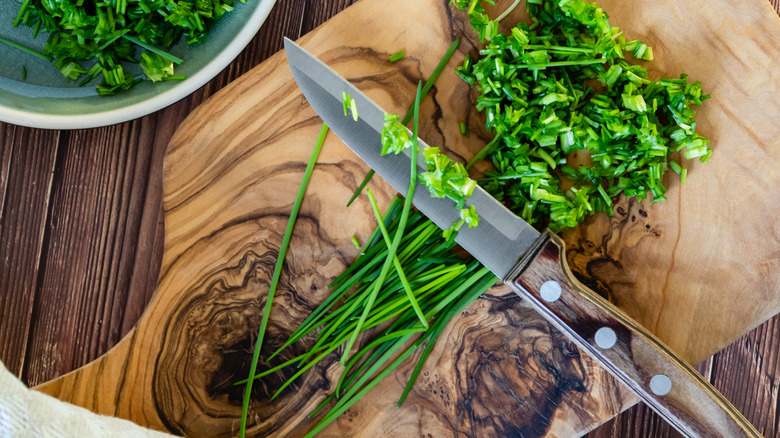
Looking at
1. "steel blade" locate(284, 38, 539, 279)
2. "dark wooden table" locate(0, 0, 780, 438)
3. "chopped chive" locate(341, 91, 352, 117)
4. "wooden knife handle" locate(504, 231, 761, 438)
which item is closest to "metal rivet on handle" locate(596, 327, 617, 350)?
"wooden knife handle" locate(504, 231, 761, 438)

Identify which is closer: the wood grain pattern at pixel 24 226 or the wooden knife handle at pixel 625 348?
the wooden knife handle at pixel 625 348

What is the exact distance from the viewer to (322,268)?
1.22 m

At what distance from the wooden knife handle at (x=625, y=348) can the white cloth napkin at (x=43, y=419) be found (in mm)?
800

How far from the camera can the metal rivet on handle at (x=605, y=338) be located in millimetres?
1040

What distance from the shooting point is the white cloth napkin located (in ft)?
2.90

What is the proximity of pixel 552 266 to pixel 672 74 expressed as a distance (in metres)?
0.53

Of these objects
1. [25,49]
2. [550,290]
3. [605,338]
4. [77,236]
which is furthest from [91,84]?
[605,338]

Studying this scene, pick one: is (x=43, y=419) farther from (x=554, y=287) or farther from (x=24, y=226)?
(x=554, y=287)

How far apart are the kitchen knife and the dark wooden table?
0.43 m

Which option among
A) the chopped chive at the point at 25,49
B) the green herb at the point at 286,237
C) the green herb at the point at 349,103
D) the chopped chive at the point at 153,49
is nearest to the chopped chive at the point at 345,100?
the green herb at the point at 349,103

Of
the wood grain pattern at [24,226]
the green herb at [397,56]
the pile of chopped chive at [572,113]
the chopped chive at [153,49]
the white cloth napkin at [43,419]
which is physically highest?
the pile of chopped chive at [572,113]

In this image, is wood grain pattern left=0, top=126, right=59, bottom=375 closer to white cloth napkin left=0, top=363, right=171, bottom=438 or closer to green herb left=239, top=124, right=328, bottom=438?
white cloth napkin left=0, top=363, right=171, bottom=438

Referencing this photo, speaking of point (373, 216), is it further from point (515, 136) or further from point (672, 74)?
point (672, 74)

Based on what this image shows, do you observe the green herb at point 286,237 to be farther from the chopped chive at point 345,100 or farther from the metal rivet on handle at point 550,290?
the metal rivet on handle at point 550,290
